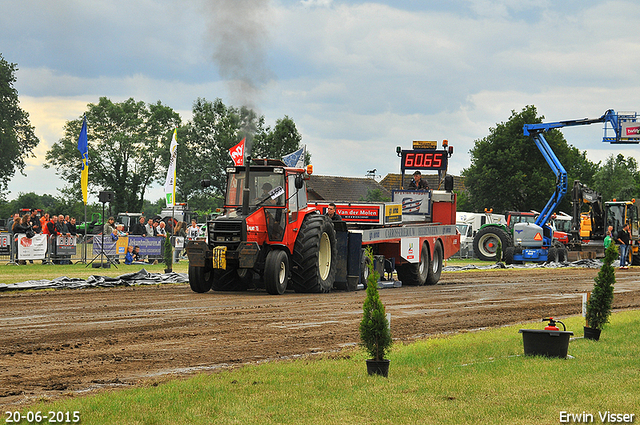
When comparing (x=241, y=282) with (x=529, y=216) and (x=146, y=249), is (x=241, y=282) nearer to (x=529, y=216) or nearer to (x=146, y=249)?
(x=146, y=249)

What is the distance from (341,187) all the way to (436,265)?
40.3 metres

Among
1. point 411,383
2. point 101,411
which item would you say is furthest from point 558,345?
point 101,411

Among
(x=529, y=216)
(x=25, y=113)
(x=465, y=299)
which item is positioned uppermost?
(x=25, y=113)

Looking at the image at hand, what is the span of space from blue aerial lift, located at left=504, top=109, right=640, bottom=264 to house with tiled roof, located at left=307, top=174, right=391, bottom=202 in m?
21.8

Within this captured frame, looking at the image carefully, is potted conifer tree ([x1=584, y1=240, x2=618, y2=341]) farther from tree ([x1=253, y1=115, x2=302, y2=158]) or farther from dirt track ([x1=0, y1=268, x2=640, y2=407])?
tree ([x1=253, y1=115, x2=302, y2=158])

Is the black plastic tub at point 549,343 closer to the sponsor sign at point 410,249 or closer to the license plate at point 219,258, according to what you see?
the license plate at point 219,258

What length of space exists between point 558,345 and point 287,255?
902 centimetres

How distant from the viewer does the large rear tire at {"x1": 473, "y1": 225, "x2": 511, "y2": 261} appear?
36969 mm

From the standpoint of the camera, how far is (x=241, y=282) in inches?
717

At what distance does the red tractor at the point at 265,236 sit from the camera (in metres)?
16.2

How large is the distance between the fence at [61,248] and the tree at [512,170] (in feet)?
136

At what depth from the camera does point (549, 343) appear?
8.74m

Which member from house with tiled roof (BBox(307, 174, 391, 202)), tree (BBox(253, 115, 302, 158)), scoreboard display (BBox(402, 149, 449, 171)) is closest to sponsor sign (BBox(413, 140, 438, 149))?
scoreboard display (BBox(402, 149, 449, 171))

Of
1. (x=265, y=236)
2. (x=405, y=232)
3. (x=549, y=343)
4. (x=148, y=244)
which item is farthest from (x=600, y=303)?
(x=148, y=244)
